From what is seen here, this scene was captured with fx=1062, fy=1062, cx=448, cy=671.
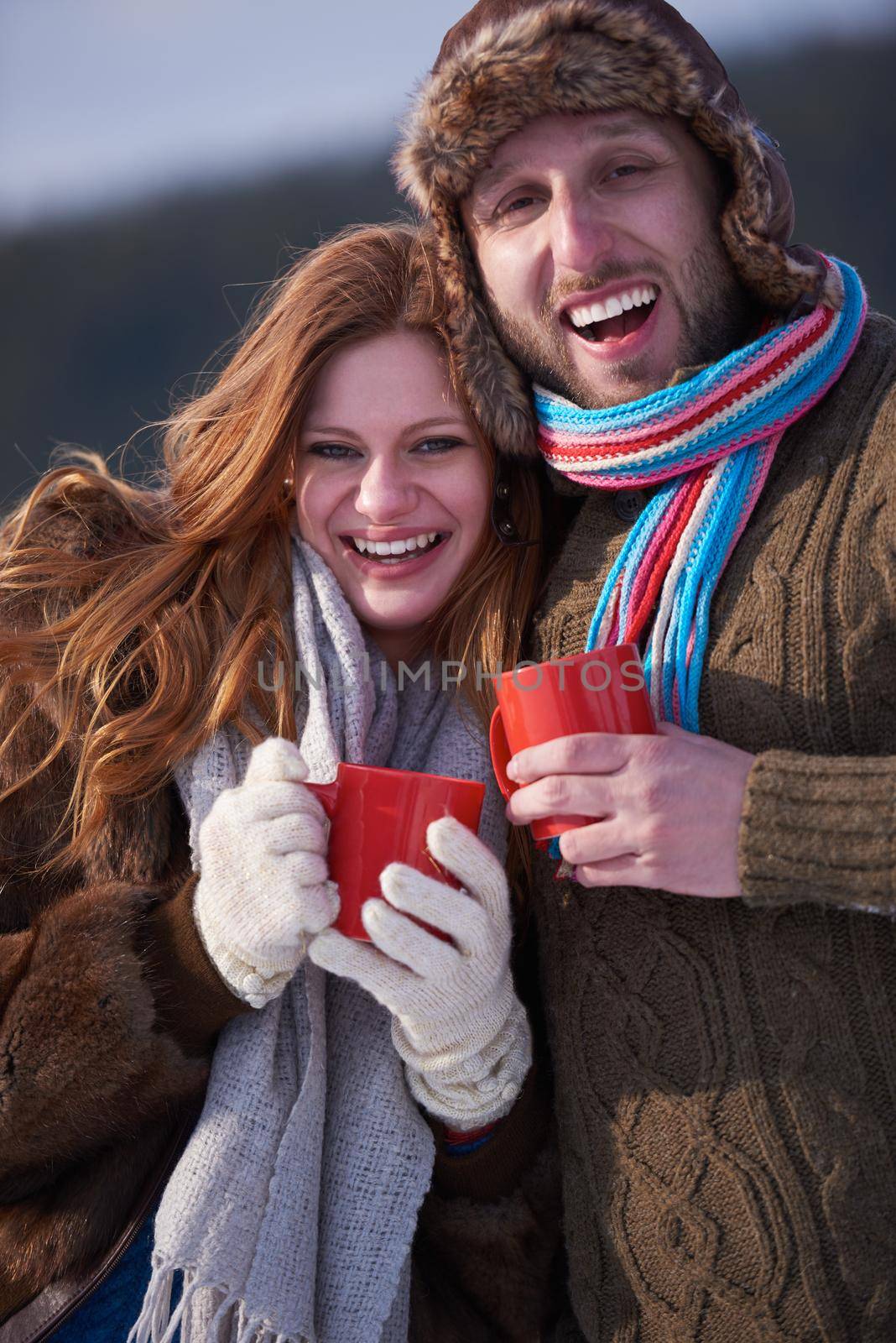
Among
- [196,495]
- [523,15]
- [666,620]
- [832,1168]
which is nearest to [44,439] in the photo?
[196,495]

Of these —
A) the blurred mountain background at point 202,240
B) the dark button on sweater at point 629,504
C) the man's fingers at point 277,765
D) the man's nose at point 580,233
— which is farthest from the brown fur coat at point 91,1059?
the blurred mountain background at point 202,240

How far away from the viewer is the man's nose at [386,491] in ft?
5.65

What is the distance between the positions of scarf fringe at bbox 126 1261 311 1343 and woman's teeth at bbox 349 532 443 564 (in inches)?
43.5

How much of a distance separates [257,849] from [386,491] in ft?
2.17

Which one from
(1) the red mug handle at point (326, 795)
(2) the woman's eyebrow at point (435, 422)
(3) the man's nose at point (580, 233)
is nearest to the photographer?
(1) the red mug handle at point (326, 795)

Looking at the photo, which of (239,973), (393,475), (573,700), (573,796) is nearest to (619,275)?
(393,475)

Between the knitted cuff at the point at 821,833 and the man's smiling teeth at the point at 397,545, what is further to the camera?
the man's smiling teeth at the point at 397,545

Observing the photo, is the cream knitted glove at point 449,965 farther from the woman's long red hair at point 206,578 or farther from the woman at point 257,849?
the woman's long red hair at point 206,578

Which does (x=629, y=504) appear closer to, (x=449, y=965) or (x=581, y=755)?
(x=581, y=755)

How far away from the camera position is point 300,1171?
58.7 inches

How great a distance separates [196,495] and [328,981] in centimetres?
90

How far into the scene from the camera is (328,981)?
1.66 m

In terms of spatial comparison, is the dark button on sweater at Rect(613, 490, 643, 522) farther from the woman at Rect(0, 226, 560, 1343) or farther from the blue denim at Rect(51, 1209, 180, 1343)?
the blue denim at Rect(51, 1209, 180, 1343)

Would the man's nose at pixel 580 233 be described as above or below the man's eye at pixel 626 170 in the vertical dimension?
below
